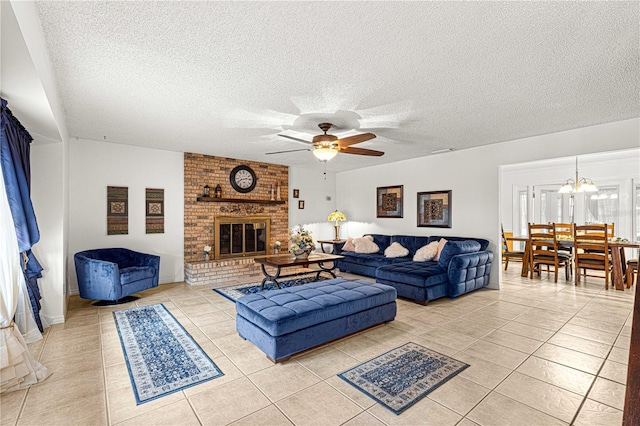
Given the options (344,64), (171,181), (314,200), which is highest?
(344,64)

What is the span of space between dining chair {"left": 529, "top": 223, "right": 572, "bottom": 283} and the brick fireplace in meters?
5.42

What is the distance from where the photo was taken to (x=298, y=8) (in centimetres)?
183

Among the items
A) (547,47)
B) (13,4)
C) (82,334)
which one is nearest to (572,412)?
(547,47)

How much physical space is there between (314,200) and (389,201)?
1.98 m

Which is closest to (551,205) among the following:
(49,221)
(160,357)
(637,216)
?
(637,216)

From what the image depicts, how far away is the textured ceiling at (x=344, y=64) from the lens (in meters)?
1.89

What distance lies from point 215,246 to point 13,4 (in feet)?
16.7

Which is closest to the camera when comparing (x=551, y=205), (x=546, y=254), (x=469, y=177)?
(x=469, y=177)

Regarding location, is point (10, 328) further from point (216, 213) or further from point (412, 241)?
point (412, 241)

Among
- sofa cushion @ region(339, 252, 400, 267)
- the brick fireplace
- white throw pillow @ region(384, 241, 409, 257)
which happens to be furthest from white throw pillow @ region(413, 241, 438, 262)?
the brick fireplace

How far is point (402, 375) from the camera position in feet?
7.95

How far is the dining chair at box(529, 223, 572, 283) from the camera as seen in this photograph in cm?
580

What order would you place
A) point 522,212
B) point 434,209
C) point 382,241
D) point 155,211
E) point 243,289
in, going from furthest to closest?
point 522,212 → point 382,241 → point 434,209 → point 155,211 → point 243,289

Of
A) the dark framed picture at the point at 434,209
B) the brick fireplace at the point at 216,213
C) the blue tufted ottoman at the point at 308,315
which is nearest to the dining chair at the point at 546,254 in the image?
the dark framed picture at the point at 434,209
